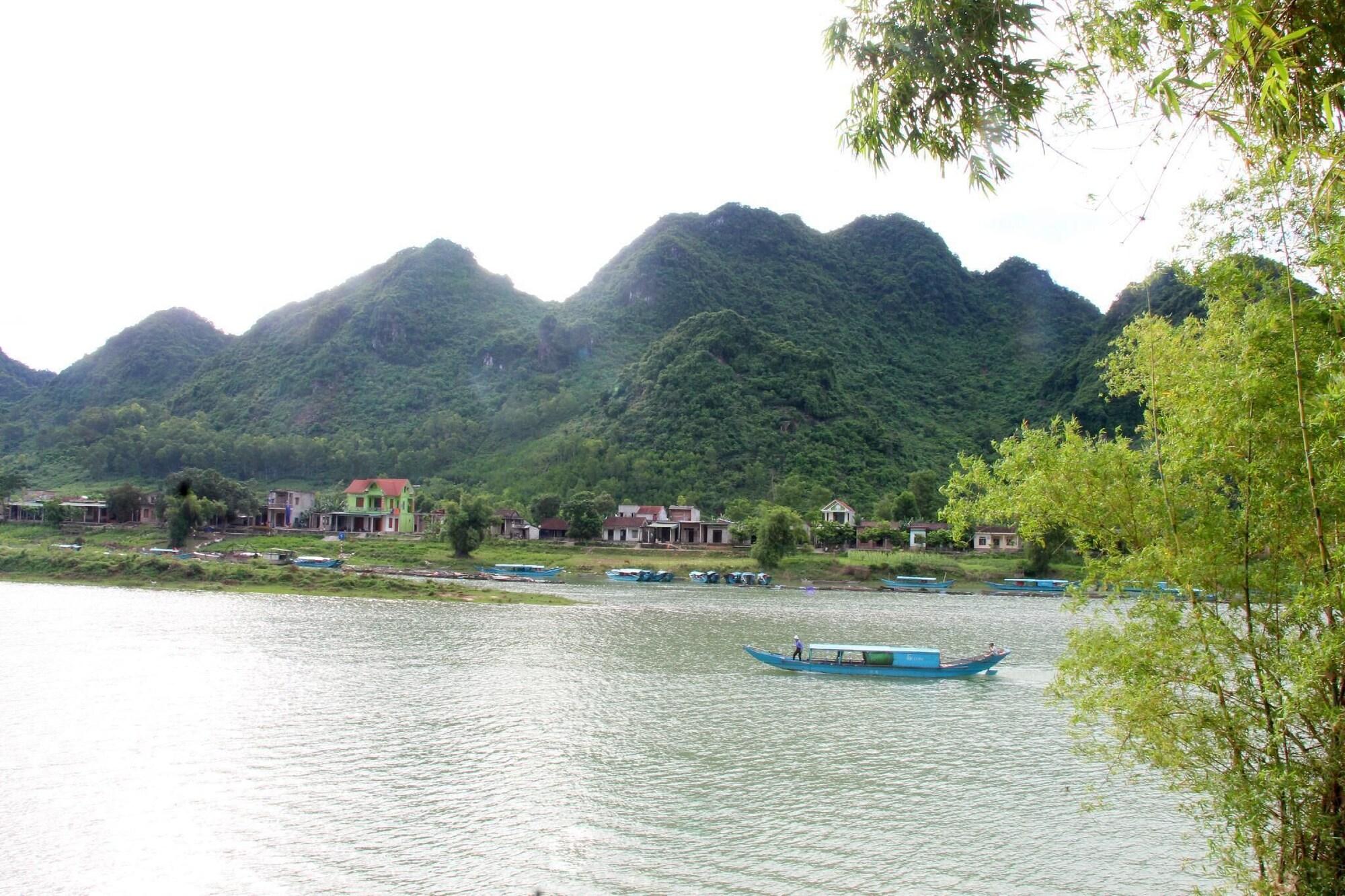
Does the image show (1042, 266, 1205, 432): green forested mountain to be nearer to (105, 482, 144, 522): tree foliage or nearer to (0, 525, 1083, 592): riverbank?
(0, 525, 1083, 592): riverbank

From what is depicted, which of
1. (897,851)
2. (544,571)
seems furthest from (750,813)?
(544,571)

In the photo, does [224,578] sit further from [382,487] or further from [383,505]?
[383,505]

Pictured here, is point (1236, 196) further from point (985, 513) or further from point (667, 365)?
point (667, 365)

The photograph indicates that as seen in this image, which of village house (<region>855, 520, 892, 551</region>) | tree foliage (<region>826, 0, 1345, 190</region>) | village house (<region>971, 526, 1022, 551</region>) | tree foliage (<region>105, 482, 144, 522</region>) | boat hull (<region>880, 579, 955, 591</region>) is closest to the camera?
tree foliage (<region>826, 0, 1345, 190</region>)

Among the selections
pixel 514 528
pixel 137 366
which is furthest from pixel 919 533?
pixel 137 366

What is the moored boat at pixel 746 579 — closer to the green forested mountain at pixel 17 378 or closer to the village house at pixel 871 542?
the village house at pixel 871 542

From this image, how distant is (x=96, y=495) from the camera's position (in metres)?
85.8

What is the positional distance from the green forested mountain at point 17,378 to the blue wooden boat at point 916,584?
139m

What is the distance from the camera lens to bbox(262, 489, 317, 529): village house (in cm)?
8350

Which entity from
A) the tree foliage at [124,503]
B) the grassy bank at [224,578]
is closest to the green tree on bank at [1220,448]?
the grassy bank at [224,578]

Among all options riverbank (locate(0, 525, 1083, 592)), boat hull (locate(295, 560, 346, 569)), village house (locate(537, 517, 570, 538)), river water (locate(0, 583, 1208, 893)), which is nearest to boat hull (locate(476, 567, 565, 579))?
riverbank (locate(0, 525, 1083, 592))

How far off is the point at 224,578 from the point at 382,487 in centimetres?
3315

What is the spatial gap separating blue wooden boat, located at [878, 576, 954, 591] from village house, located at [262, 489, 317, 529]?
55105 millimetres

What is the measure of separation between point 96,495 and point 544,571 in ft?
178
